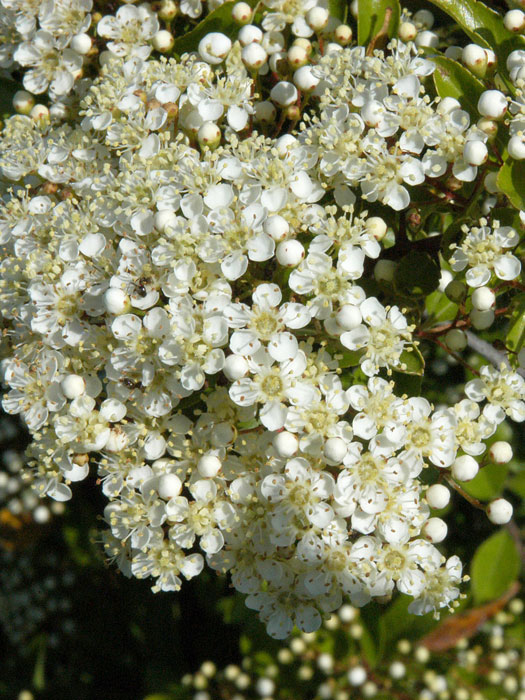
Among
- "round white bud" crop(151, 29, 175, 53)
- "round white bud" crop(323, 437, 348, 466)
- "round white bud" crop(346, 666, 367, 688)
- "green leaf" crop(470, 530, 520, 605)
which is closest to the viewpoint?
"round white bud" crop(323, 437, 348, 466)

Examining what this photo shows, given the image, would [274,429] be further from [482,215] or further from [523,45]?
[523,45]

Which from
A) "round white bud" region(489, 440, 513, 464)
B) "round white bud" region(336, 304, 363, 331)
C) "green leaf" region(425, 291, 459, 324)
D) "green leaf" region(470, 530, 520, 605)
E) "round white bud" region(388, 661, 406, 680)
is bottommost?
"round white bud" region(388, 661, 406, 680)

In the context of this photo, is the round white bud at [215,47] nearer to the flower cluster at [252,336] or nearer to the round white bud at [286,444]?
the flower cluster at [252,336]

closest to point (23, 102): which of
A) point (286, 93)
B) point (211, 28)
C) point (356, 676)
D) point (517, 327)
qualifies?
point (211, 28)

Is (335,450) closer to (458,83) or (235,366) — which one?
(235,366)

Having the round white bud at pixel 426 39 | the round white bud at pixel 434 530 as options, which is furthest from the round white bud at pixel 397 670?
the round white bud at pixel 426 39

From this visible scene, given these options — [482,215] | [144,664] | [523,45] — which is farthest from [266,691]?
[523,45]

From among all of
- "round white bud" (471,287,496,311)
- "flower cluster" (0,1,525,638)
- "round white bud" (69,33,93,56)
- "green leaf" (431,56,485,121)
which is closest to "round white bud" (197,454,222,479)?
"flower cluster" (0,1,525,638)

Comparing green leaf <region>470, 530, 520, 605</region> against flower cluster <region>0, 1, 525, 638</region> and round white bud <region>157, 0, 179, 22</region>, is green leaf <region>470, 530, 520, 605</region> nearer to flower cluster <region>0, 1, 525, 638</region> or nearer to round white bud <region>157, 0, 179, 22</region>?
flower cluster <region>0, 1, 525, 638</region>
